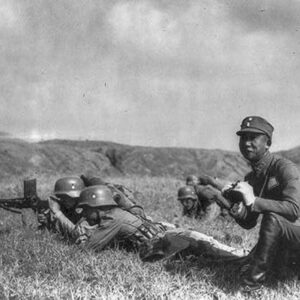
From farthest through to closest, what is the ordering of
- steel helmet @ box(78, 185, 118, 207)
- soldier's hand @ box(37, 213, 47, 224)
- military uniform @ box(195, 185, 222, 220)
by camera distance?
military uniform @ box(195, 185, 222, 220) → soldier's hand @ box(37, 213, 47, 224) → steel helmet @ box(78, 185, 118, 207)

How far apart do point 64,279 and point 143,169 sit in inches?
771

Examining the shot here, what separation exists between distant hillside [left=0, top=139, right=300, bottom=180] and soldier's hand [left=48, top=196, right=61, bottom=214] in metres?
13.2

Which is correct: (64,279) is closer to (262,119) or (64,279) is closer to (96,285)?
(96,285)

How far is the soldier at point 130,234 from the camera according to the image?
6.74 meters

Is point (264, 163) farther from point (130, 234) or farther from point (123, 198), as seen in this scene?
point (123, 198)

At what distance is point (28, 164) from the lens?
2270cm

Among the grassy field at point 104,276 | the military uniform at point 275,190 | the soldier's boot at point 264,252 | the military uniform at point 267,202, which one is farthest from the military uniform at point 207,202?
the soldier's boot at point 264,252

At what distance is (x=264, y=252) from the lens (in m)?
5.09

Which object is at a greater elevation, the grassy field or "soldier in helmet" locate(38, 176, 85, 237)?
"soldier in helmet" locate(38, 176, 85, 237)

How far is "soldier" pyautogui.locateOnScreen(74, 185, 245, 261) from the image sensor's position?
6.74 m

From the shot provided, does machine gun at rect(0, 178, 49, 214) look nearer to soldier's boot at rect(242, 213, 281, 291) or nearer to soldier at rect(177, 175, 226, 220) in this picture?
soldier at rect(177, 175, 226, 220)

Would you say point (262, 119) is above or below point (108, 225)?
above

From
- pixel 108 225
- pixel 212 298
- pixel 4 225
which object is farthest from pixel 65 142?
pixel 212 298

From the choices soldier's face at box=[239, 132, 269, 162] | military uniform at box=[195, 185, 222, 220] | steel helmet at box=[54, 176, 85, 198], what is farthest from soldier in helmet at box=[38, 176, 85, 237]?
military uniform at box=[195, 185, 222, 220]
